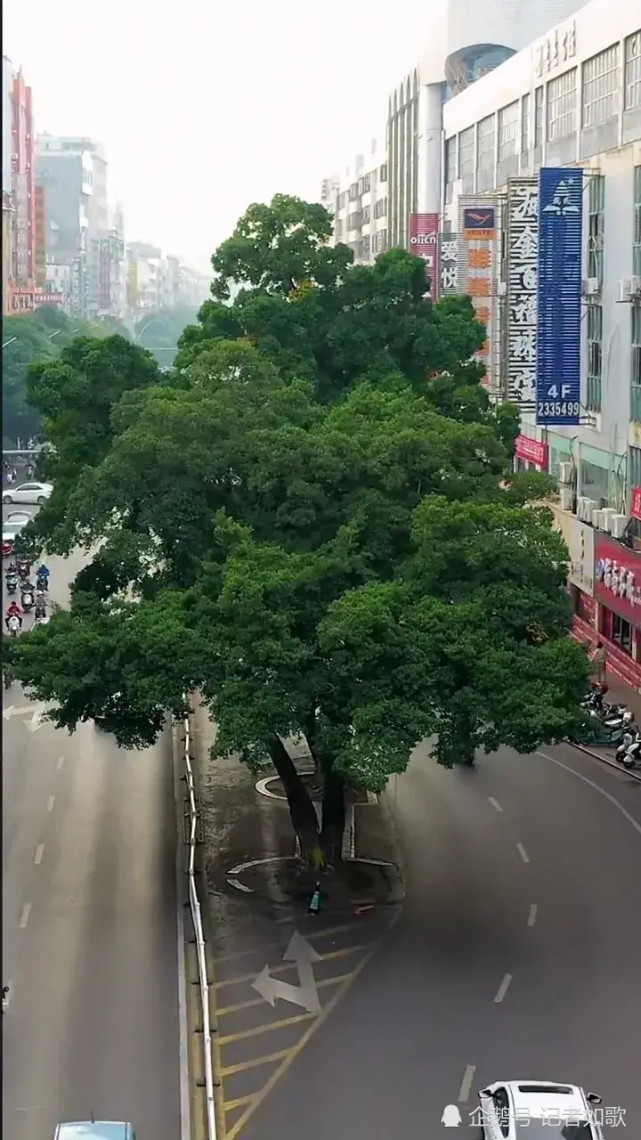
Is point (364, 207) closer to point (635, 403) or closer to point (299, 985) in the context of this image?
point (635, 403)

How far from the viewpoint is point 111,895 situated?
20984 mm

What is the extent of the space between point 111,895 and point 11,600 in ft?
70.2

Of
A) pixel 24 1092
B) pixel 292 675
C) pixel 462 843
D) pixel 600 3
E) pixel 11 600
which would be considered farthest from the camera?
pixel 11 600

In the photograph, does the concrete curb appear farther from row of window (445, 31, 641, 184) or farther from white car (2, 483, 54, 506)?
white car (2, 483, 54, 506)

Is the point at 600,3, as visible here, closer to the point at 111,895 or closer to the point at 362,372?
the point at 362,372

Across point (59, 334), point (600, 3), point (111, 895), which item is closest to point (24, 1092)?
point (111, 895)

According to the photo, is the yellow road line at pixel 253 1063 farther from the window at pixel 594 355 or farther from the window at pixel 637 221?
the window at pixel 594 355

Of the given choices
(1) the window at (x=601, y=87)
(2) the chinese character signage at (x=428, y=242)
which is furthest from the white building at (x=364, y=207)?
(1) the window at (x=601, y=87)

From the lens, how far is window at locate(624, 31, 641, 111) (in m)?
32.0

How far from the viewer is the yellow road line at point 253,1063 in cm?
1573

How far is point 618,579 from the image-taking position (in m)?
33.1

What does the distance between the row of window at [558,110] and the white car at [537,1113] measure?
22576mm

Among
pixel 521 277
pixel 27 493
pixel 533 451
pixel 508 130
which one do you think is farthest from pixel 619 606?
pixel 27 493

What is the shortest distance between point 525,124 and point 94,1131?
3392 centimetres
